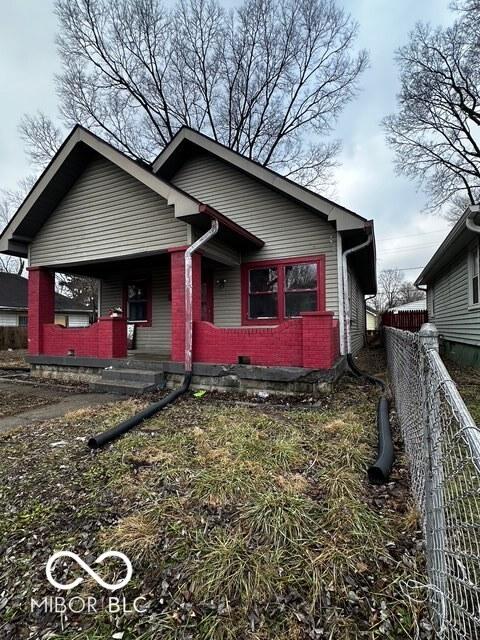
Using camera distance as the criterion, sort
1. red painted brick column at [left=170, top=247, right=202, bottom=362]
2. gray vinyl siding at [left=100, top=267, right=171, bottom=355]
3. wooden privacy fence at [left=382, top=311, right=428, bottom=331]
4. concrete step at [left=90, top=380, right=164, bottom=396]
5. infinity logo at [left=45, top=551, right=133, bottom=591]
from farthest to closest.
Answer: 1. wooden privacy fence at [left=382, top=311, right=428, bottom=331]
2. gray vinyl siding at [left=100, top=267, right=171, bottom=355]
3. red painted brick column at [left=170, top=247, right=202, bottom=362]
4. concrete step at [left=90, top=380, right=164, bottom=396]
5. infinity logo at [left=45, top=551, right=133, bottom=591]

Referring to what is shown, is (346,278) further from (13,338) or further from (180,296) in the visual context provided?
(13,338)

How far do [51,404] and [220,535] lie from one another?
5.01 meters

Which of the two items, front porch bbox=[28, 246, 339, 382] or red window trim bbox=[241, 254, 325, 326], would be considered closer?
front porch bbox=[28, 246, 339, 382]

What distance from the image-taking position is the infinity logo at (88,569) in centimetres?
186

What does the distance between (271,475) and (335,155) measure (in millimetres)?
19695

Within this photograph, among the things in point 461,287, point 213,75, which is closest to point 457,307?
point 461,287

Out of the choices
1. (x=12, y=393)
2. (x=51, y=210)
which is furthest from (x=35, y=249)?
(x=12, y=393)

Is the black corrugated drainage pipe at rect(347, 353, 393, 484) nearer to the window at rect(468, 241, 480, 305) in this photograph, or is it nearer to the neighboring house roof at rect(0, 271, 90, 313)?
the window at rect(468, 241, 480, 305)

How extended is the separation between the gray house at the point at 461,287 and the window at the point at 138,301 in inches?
326

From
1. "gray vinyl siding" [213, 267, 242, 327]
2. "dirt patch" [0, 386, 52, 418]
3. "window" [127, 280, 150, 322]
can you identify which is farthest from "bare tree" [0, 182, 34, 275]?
"gray vinyl siding" [213, 267, 242, 327]

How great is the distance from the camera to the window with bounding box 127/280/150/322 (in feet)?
34.1

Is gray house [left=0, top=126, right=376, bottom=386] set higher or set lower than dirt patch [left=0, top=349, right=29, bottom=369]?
higher

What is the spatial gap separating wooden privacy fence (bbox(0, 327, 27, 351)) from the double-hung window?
1801cm

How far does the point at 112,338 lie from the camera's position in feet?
25.0
